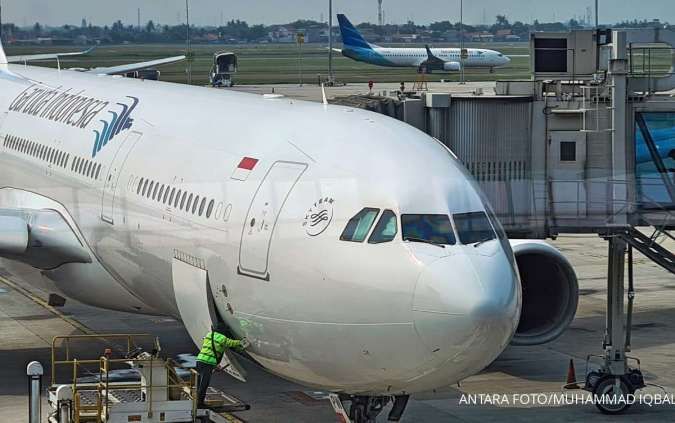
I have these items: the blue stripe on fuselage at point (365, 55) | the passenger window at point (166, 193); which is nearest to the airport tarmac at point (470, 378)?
the passenger window at point (166, 193)

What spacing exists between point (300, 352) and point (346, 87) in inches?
1584

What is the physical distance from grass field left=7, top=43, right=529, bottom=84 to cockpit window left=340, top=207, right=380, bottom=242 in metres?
9.84

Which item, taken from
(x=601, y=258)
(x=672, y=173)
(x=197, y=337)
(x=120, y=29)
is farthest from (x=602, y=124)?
(x=601, y=258)

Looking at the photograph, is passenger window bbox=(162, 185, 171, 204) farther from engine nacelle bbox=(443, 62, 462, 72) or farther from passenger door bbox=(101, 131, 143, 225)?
engine nacelle bbox=(443, 62, 462, 72)

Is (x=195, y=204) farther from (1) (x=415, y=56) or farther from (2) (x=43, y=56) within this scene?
(1) (x=415, y=56)

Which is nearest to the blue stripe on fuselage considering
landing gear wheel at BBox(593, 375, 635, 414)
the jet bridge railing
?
the jet bridge railing

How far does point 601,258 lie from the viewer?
107ft

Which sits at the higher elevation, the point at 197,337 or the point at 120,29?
the point at 120,29

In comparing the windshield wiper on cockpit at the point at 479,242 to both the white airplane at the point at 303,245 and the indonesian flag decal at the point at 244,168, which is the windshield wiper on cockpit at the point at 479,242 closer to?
the white airplane at the point at 303,245

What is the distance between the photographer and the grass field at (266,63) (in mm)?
23094

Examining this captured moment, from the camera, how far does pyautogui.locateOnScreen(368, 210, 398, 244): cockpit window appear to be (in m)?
12.0

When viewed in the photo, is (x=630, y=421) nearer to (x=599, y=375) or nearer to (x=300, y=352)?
(x=599, y=375)

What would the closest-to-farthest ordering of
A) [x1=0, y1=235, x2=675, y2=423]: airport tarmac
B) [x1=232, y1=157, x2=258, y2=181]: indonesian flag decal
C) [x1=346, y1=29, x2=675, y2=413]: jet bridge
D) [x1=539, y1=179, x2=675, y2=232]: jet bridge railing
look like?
[x1=232, y1=157, x2=258, y2=181]: indonesian flag decal, [x1=0, y1=235, x2=675, y2=423]: airport tarmac, [x1=539, y1=179, x2=675, y2=232]: jet bridge railing, [x1=346, y1=29, x2=675, y2=413]: jet bridge

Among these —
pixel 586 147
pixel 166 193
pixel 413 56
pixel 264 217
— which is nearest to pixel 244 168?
pixel 264 217
